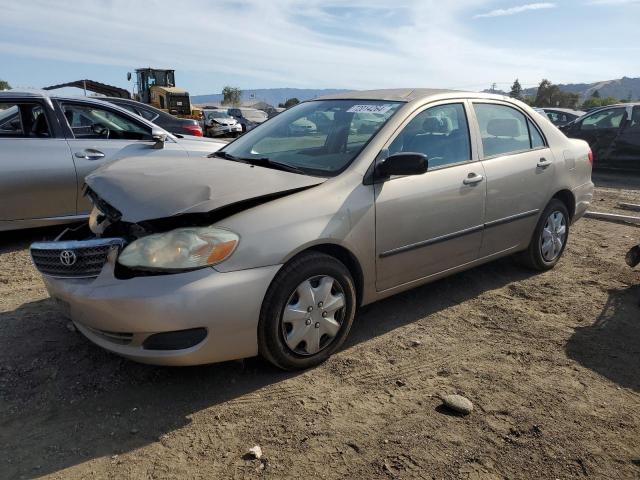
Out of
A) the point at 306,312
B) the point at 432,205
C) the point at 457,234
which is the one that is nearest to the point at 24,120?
the point at 306,312

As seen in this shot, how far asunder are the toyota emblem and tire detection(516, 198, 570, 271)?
12.1ft

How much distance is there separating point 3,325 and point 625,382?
3.95m

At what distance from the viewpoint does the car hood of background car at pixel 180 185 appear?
272 centimetres

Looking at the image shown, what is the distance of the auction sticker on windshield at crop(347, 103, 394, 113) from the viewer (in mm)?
3726

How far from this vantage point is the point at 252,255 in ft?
8.93

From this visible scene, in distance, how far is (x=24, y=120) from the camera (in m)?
5.30

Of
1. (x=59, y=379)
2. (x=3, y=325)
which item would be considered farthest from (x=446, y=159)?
(x=3, y=325)

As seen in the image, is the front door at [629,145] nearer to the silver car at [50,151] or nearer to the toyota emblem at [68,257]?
the silver car at [50,151]

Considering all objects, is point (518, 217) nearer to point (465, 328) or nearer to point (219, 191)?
point (465, 328)

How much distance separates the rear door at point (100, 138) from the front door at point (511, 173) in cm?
325

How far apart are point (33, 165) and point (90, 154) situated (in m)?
0.54

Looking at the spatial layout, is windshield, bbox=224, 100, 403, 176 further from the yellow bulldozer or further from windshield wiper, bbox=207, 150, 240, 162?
the yellow bulldozer

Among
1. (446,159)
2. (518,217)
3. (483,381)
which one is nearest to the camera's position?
(483,381)

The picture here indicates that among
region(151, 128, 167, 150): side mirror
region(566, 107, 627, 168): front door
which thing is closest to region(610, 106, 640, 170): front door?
region(566, 107, 627, 168): front door
